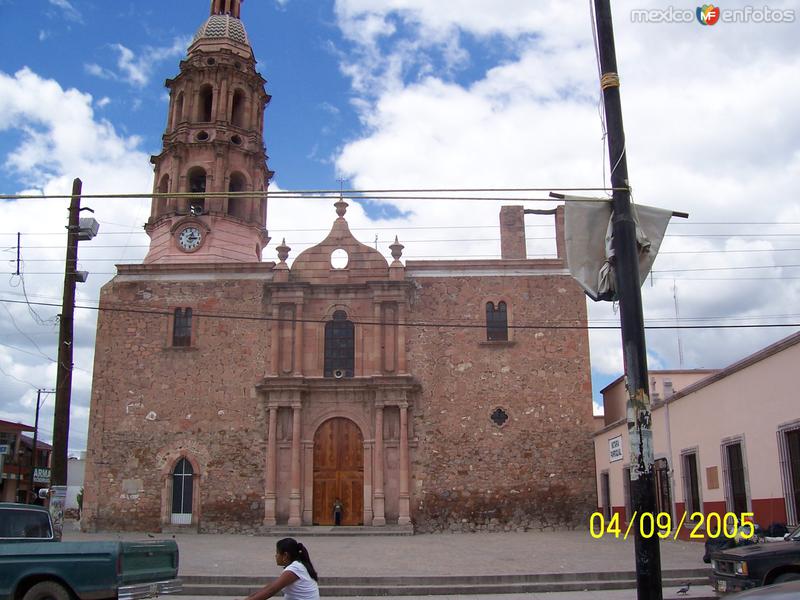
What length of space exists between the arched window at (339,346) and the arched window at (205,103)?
1013 centimetres

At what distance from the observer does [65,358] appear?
1509cm

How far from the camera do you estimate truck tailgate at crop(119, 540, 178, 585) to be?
30.4 feet

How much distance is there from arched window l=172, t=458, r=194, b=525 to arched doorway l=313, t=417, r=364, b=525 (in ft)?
14.2

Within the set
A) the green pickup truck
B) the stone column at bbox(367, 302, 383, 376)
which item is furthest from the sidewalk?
the stone column at bbox(367, 302, 383, 376)

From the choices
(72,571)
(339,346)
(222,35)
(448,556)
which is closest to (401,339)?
(339,346)

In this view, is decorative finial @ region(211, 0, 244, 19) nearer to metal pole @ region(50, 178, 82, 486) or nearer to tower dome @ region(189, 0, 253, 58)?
tower dome @ region(189, 0, 253, 58)

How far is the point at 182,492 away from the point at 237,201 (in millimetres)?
10932

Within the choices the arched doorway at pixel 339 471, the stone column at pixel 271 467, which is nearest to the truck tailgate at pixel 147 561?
the stone column at pixel 271 467

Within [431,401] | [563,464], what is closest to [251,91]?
[431,401]

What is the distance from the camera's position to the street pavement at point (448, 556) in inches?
545

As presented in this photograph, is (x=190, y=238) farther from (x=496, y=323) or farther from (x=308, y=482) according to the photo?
(x=496, y=323)

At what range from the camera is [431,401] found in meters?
26.9

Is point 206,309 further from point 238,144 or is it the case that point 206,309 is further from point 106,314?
point 238,144

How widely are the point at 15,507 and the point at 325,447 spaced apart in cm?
1676
